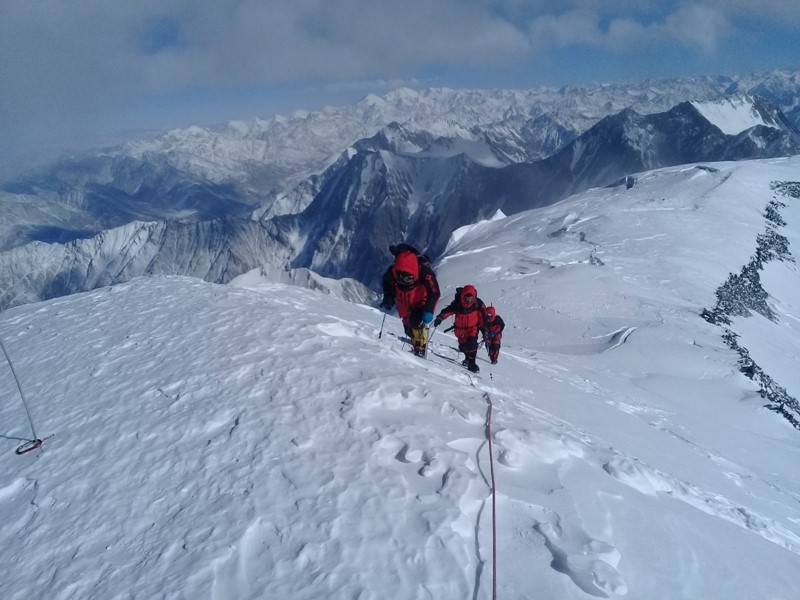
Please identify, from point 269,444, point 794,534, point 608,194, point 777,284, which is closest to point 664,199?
point 608,194

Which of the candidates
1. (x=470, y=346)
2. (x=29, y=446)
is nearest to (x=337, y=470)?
(x=29, y=446)

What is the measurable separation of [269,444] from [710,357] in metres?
20.2

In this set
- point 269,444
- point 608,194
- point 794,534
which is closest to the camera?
A: point 269,444

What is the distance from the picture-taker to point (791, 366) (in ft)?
73.5

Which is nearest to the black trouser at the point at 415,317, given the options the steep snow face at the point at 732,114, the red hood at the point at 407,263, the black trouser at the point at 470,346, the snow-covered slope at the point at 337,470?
the snow-covered slope at the point at 337,470

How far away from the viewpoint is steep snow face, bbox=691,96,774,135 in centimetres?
18846

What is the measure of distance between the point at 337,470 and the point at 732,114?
807ft

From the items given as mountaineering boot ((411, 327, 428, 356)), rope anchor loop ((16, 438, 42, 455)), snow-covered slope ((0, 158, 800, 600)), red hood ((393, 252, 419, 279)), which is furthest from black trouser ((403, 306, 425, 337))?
rope anchor loop ((16, 438, 42, 455))

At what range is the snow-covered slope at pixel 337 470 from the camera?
4777 mm

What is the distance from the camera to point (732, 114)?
19300 cm

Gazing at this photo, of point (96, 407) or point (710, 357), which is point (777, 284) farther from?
point (96, 407)

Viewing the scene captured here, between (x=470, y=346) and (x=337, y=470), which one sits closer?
(x=337, y=470)

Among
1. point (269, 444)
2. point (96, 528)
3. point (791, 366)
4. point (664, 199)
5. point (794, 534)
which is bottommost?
point (791, 366)

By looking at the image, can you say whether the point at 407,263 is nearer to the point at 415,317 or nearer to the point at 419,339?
the point at 415,317
